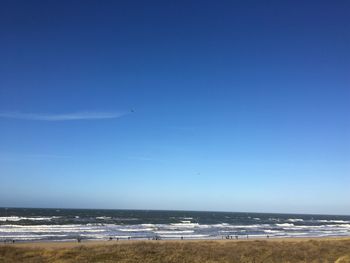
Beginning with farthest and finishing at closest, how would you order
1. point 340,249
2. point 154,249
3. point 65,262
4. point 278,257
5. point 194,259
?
point 340,249 → point 154,249 → point 278,257 → point 194,259 → point 65,262

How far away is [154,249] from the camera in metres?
28.9

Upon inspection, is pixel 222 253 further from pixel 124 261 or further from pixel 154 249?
pixel 124 261

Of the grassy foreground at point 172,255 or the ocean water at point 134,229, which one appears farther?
the ocean water at point 134,229

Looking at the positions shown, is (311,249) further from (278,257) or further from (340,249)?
(278,257)

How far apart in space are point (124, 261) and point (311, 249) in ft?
51.4

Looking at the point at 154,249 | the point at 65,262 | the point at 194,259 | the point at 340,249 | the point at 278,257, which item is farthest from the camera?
the point at 340,249

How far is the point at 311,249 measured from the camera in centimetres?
3148

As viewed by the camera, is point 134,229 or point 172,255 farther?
point 134,229

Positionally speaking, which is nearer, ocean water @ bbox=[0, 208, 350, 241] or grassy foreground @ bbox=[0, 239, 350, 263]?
grassy foreground @ bbox=[0, 239, 350, 263]

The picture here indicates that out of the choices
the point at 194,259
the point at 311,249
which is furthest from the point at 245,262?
the point at 311,249

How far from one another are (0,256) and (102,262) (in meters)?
7.14

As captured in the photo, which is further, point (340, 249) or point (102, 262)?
point (340, 249)

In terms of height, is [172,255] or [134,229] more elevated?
[134,229]

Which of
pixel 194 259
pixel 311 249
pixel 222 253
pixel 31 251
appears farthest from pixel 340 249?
pixel 31 251
